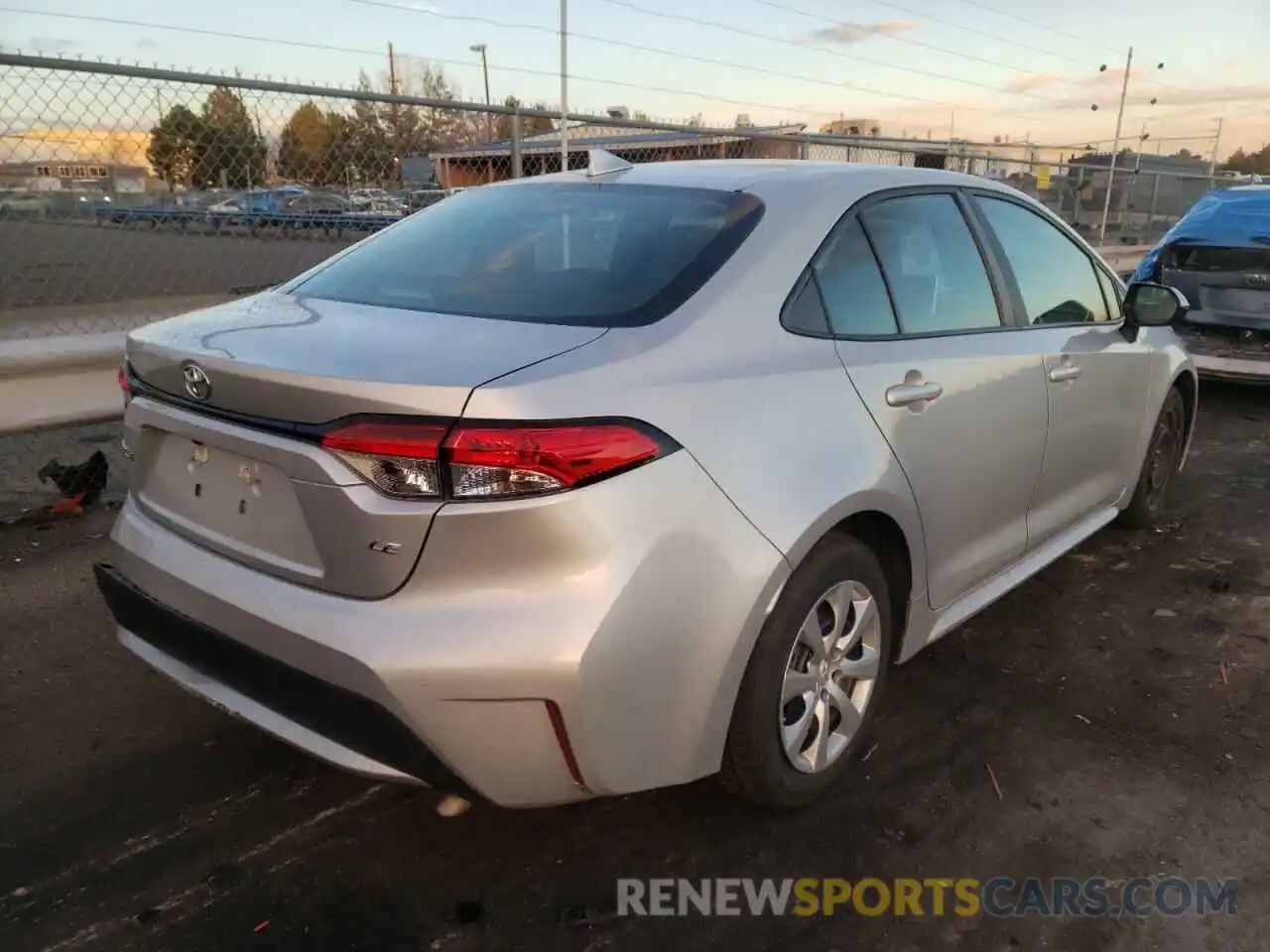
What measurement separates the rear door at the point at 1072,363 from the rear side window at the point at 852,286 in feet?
2.73

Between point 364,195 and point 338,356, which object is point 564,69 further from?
point 338,356

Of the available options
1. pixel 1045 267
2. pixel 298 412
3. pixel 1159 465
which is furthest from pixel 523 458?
pixel 1159 465

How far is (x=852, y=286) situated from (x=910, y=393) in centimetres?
34

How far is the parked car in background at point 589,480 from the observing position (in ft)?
6.42

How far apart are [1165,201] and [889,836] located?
58.7 feet

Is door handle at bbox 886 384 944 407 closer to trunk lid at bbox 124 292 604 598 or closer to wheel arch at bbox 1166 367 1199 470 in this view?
trunk lid at bbox 124 292 604 598

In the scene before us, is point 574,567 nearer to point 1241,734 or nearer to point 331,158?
point 1241,734

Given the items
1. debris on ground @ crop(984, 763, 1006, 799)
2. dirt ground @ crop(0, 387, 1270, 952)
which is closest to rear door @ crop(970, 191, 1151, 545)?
dirt ground @ crop(0, 387, 1270, 952)

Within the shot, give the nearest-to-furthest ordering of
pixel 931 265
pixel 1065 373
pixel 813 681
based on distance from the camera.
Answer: pixel 813 681, pixel 931 265, pixel 1065 373

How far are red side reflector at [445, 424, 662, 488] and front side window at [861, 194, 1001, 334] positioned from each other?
127 centimetres

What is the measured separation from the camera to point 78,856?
246 centimetres

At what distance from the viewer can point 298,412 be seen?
2047mm

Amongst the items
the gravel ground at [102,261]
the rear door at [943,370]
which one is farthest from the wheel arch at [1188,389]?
the gravel ground at [102,261]

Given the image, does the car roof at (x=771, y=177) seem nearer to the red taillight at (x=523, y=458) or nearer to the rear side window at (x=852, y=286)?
the rear side window at (x=852, y=286)
